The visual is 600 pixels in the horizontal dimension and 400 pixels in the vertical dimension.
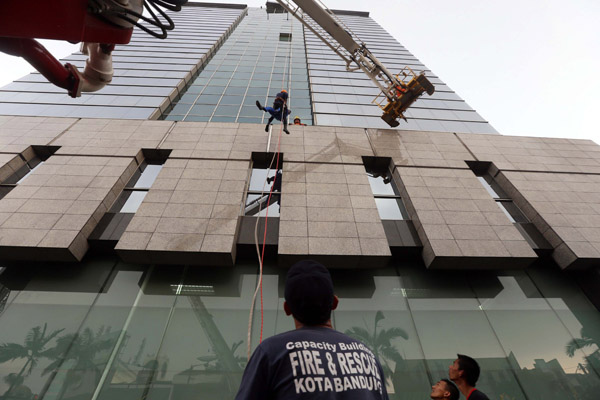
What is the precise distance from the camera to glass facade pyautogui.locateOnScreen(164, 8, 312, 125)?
14193 millimetres

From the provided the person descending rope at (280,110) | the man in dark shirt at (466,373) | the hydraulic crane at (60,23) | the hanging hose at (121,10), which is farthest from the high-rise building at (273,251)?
the hanging hose at (121,10)

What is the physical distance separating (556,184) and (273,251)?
1041 centimetres

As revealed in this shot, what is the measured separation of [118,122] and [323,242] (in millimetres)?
10435

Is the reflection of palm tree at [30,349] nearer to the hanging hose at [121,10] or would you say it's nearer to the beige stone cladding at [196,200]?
the beige stone cladding at [196,200]

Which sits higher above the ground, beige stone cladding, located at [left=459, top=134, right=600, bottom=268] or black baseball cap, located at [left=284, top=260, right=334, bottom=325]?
black baseball cap, located at [left=284, top=260, right=334, bottom=325]

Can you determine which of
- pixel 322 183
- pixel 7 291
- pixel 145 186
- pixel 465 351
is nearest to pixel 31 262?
pixel 7 291

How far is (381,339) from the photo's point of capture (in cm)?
569

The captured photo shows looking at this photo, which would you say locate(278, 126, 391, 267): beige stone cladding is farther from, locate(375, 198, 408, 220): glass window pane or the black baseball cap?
the black baseball cap

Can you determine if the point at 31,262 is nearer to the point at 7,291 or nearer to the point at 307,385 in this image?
the point at 7,291

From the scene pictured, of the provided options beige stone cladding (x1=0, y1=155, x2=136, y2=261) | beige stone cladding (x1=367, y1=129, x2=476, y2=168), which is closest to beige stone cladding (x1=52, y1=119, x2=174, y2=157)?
beige stone cladding (x1=0, y1=155, x2=136, y2=261)

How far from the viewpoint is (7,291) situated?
5.94m

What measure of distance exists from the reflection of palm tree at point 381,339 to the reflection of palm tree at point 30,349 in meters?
6.64

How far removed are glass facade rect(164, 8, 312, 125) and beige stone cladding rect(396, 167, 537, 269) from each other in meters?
7.78

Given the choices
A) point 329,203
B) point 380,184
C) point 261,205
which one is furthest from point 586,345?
point 261,205
